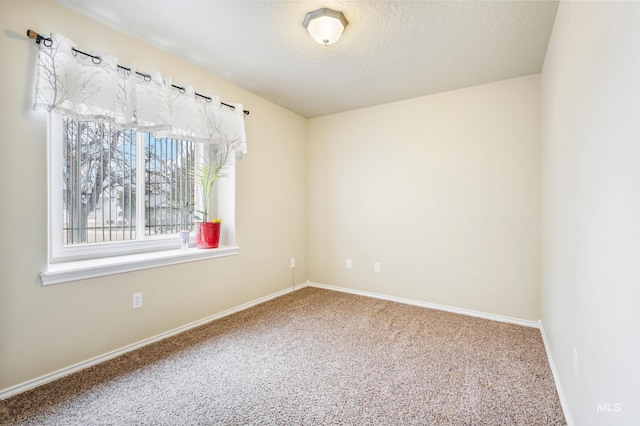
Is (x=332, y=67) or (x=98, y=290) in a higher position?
(x=332, y=67)

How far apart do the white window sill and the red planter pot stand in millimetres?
71

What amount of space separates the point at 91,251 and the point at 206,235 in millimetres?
910

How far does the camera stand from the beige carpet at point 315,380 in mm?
1537

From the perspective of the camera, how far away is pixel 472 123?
303cm

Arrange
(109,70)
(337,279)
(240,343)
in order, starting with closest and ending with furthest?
1. (109,70)
2. (240,343)
3. (337,279)

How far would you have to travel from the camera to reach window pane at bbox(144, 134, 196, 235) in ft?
8.43

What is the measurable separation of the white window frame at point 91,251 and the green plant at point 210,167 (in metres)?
0.42

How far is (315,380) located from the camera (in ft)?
6.12

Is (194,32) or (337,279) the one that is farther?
(337,279)

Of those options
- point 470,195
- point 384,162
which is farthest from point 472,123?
point 384,162

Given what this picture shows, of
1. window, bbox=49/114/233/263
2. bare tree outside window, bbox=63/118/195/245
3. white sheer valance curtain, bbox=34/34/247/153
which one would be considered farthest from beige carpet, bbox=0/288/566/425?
white sheer valance curtain, bbox=34/34/247/153

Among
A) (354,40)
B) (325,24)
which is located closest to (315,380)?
(325,24)

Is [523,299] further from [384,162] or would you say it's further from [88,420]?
[88,420]

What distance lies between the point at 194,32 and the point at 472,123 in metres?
2.71
